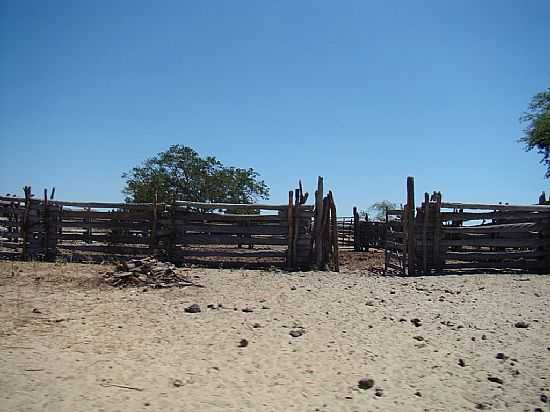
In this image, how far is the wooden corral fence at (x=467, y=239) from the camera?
1167 cm

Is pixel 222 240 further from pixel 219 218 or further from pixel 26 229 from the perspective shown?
pixel 26 229

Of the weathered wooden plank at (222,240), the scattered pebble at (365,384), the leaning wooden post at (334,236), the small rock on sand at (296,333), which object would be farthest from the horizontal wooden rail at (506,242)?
the scattered pebble at (365,384)

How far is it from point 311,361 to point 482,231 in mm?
8699

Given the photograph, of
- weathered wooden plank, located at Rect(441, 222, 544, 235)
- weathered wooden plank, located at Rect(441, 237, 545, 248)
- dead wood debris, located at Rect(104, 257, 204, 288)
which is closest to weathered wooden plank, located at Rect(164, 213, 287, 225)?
dead wood debris, located at Rect(104, 257, 204, 288)

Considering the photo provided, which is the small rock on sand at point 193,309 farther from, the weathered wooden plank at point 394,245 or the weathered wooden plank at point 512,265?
the weathered wooden plank at point 512,265

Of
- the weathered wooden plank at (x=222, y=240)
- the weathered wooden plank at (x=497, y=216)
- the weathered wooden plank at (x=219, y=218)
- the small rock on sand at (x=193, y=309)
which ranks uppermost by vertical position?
the weathered wooden plank at (x=497, y=216)

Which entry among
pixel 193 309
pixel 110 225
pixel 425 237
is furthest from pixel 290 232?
pixel 193 309

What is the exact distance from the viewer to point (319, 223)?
12172mm

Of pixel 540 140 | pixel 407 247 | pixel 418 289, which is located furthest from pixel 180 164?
pixel 418 289

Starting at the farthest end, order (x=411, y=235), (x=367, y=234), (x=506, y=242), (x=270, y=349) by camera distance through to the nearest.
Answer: (x=367, y=234), (x=506, y=242), (x=411, y=235), (x=270, y=349)

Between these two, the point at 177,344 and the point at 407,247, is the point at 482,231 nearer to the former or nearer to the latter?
the point at 407,247

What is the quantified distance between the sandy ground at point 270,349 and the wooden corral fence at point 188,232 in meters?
3.57

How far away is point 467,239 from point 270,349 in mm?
8363

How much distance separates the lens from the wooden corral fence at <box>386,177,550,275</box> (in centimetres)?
Result: 1167
